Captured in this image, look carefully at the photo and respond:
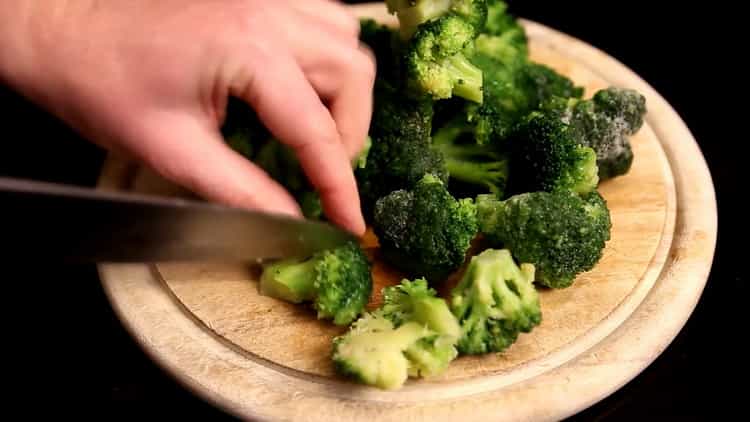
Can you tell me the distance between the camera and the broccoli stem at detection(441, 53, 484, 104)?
1.59 metres

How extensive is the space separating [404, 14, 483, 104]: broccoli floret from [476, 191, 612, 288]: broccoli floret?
0.29 meters

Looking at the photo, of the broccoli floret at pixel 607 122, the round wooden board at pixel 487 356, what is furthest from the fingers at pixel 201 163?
the broccoli floret at pixel 607 122

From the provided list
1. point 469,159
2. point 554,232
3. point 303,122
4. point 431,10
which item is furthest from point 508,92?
point 303,122

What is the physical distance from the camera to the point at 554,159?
1.55 m

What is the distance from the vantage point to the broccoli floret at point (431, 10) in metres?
1.59

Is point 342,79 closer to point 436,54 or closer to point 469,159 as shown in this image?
point 436,54

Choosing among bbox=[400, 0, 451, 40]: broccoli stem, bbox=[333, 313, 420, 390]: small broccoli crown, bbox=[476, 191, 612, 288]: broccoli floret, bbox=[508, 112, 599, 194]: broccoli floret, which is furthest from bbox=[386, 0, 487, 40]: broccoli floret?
bbox=[333, 313, 420, 390]: small broccoli crown

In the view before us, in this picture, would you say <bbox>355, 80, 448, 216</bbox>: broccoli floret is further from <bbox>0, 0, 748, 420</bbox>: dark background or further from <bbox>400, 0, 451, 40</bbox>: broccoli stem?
<bbox>0, 0, 748, 420</bbox>: dark background

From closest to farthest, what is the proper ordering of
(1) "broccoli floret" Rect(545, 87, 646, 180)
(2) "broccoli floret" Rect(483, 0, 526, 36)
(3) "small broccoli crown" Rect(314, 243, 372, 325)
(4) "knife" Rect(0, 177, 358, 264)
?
(4) "knife" Rect(0, 177, 358, 264)
(3) "small broccoli crown" Rect(314, 243, 372, 325)
(1) "broccoli floret" Rect(545, 87, 646, 180)
(2) "broccoli floret" Rect(483, 0, 526, 36)

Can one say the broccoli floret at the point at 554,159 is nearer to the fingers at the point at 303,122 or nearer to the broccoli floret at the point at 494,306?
the broccoli floret at the point at 494,306

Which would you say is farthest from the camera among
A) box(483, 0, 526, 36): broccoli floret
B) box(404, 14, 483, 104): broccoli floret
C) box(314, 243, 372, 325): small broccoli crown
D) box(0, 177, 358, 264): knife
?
box(483, 0, 526, 36): broccoli floret

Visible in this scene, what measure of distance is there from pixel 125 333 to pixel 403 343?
2.18 feet

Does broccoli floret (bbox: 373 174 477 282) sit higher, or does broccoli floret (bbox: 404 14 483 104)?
broccoli floret (bbox: 404 14 483 104)

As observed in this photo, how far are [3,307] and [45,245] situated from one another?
644mm
